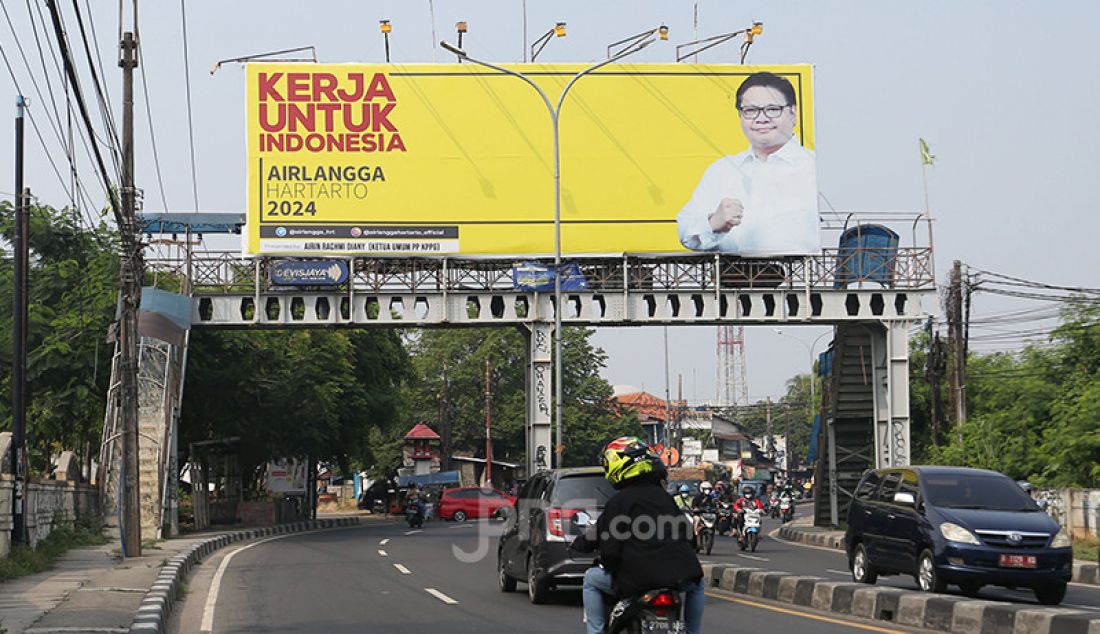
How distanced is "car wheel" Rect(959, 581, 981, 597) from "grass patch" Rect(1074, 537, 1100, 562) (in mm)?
7049

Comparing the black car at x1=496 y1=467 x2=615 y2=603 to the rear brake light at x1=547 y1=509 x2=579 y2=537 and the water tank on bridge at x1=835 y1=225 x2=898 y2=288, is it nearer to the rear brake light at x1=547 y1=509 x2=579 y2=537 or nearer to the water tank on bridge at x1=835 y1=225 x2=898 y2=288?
the rear brake light at x1=547 y1=509 x2=579 y2=537

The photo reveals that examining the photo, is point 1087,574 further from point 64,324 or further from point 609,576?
point 64,324

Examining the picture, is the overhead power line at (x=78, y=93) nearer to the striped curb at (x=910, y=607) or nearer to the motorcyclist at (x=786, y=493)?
the striped curb at (x=910, y=607)

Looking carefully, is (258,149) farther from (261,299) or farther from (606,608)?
(606,608)

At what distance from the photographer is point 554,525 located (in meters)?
15.5

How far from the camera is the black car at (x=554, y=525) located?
15438mm

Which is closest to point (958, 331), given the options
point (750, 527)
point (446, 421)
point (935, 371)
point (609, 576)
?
point (935, 371)

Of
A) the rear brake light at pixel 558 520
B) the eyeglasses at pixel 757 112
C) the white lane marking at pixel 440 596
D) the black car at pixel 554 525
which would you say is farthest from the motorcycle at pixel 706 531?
the eyeglasses at pixel 757 112

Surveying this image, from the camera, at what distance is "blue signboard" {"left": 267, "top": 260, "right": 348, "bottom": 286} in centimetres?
3556

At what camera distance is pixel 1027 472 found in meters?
34.7

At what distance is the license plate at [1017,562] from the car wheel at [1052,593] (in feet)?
1.26

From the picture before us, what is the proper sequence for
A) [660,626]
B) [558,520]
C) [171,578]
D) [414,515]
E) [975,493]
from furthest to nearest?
[414,515] → [171,578] → [975,493] → [558,520] → [660,626]

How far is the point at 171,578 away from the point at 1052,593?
1085 cm

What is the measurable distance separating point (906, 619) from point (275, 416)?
30191mm
